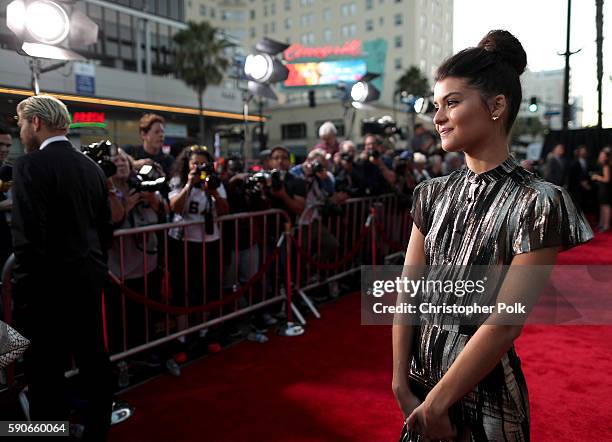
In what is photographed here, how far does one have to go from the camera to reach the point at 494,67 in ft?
4.18

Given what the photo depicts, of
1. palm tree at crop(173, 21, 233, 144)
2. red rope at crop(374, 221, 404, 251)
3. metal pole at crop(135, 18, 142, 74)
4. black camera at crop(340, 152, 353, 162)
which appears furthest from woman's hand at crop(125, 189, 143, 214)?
palm tree at crop(173, 21, 233, 144)

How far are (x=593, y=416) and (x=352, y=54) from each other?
53060mm

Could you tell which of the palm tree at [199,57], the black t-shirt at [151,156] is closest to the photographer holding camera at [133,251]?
the black t-shirt at [151,156]

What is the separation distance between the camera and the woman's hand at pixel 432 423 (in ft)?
4.07

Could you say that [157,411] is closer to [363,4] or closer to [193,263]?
[193,263]

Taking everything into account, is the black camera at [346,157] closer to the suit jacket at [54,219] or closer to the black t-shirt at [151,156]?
the black t-shirt at [151,156]

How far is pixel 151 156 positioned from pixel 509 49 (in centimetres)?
447

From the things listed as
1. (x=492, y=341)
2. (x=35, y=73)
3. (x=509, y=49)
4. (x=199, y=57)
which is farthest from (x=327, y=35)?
(x=492, y=341)

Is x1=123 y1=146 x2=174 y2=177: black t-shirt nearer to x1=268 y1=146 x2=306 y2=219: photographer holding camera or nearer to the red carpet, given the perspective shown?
x1=268 y1=146 x2=306 y2=219: photographer holding camera

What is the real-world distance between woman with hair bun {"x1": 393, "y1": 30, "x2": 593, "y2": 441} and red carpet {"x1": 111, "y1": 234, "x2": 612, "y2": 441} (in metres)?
1.82

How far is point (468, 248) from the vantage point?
1.31 m

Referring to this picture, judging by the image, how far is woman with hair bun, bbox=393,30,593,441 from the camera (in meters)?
1.19

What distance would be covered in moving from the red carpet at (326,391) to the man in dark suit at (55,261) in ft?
1.91

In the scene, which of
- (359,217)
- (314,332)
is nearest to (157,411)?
(314,332)
